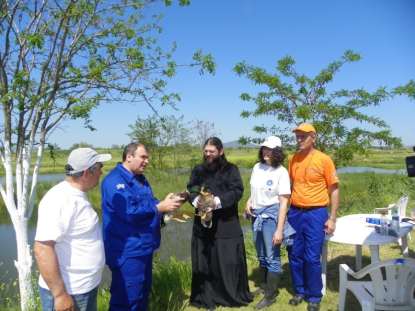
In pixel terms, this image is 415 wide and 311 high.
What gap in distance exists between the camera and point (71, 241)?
2.16m

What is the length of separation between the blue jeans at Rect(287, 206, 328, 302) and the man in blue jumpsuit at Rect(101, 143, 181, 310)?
4.45ft

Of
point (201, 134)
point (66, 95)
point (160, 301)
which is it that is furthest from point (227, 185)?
point (201, 134)

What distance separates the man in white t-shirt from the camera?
2014mm

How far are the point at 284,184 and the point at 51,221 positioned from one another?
87.2 inches

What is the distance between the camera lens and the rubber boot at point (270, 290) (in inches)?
150

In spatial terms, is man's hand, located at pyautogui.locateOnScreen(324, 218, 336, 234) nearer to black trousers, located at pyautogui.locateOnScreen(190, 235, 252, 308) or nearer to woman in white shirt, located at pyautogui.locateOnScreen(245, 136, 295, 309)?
woman in white shirt, located at pyautogui.locateOnScreen(245, 136, 295, 309)

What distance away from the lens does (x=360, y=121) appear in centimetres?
713

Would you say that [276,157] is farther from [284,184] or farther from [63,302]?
[63,302]

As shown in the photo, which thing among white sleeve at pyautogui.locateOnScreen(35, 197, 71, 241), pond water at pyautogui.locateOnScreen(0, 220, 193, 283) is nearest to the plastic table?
white sleeve at pyautogui.locateOnScreen(35, 197, 71, 241)

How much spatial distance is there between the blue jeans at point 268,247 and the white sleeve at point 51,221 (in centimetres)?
213

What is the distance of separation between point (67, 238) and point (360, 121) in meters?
6.27

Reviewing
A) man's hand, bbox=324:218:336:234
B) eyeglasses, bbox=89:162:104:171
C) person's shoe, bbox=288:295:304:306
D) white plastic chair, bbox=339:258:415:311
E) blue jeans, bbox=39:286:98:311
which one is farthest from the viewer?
person's shoe, bbox=288:295:304:306

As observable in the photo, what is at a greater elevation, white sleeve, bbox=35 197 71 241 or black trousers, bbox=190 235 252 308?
white sleeve, bbox=35 197 71 241

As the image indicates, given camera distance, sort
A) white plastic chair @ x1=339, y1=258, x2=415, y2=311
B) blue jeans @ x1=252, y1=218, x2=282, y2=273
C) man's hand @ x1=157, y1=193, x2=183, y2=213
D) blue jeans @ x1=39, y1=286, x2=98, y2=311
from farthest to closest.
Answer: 1. blue jeans @ x1=252, y1=218, x2=282, y2=273
2. man's hand @ x1=157, y1=193, x2=183, y2=213
3. white plastic chair @ x1=339, y1=258, x2=415, y2=311
4. blue jeans @ x1=39, y1=286, x2=98, y2=311
